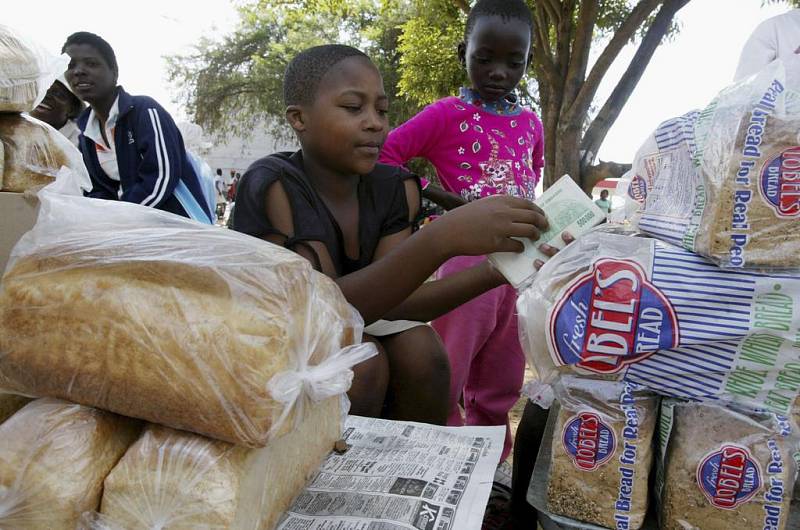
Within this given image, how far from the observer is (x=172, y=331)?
835 mm

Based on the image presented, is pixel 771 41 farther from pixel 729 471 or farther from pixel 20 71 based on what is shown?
pixel 20 71

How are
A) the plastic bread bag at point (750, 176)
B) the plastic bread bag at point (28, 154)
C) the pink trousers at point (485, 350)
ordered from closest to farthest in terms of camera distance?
1. the plastic bread bag at point (750, 176)
2. the plastic bread bag at point (28, 154)
3. the pink trousers at point (485, 350)

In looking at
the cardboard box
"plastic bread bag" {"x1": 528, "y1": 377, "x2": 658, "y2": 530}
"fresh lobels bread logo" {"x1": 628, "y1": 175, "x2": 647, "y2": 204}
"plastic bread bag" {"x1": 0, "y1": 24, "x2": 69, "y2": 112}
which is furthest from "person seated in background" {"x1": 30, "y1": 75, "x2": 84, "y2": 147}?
"plastic bread bag" {"x1": 528, "y1": 377, "x2": 658, "y2": 530}

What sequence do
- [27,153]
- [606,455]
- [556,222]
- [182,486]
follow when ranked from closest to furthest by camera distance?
1. [182,486]
2. [606,455]
3. [556,222]
4. [27,153]

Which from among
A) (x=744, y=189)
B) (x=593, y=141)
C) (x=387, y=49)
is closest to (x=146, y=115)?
(x=744, y=189)

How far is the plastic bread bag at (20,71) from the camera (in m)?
1.86

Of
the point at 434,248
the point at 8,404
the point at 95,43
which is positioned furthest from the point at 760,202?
the point at 95,43

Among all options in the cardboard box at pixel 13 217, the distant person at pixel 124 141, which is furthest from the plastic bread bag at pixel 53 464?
the distant person at pixel 124 141

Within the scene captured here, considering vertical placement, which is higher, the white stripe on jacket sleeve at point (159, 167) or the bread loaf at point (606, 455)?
the white stripe on jacket sleeve at point (159, 167)

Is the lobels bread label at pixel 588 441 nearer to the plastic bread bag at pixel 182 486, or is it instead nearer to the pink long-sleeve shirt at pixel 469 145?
the plastic bread bag at pixel 182 486

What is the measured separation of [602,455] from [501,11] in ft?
5.76

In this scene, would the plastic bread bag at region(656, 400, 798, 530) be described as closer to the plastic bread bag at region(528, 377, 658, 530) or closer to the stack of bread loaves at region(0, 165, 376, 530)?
the plastic bread bag at region(528, 377, 658, 530)

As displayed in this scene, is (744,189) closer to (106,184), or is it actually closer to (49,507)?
(49,507)

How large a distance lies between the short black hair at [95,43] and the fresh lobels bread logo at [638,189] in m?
2.52
